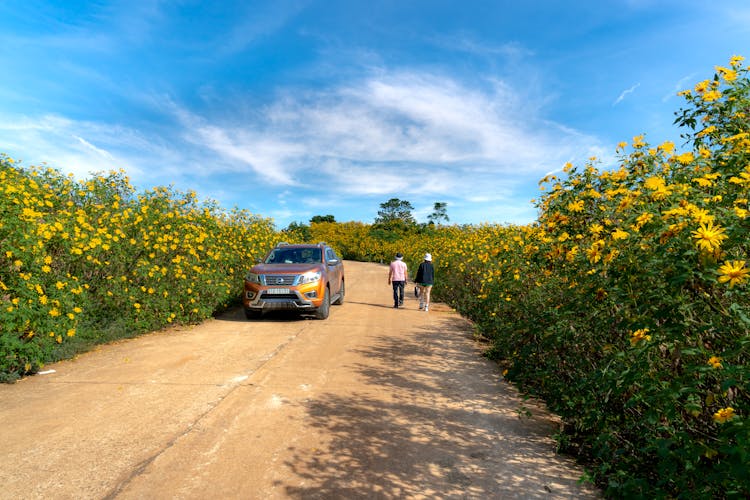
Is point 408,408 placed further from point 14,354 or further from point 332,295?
point 332,295

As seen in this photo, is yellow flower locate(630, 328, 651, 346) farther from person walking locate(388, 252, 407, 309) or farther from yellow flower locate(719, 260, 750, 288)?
A: person walking locate(388, 252, 407, 309)

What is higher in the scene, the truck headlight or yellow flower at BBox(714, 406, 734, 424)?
the truck headlight

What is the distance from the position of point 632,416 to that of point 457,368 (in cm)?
289

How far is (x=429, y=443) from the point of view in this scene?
11.7 ft

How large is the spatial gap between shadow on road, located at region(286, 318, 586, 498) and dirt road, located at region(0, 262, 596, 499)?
0.01m

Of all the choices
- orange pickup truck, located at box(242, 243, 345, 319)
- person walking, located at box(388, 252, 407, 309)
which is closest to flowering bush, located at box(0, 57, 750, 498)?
orange pickup truck, located at box(242, 243, 345, 319)

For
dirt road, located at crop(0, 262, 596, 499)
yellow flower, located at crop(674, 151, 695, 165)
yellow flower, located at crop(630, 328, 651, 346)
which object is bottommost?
dirt road, located at crop(0, 262, 596, 499)

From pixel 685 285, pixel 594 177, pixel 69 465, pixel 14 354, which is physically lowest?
A: pixel 69 465

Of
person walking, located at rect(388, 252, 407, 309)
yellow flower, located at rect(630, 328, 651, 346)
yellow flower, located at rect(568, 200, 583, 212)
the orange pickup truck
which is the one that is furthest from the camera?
person walking, located at rect(388, 252, 407, 309)

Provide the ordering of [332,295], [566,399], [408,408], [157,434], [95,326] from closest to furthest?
[157,434] → [566,399] → [408,408] → [95,326] → [332,295]

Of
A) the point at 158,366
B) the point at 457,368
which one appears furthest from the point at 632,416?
the point at 158,366

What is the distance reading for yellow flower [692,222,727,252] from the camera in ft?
6.87

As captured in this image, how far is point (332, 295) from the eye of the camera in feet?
35.2

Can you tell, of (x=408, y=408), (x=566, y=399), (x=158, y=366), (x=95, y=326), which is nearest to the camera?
(x=566, y=399)
